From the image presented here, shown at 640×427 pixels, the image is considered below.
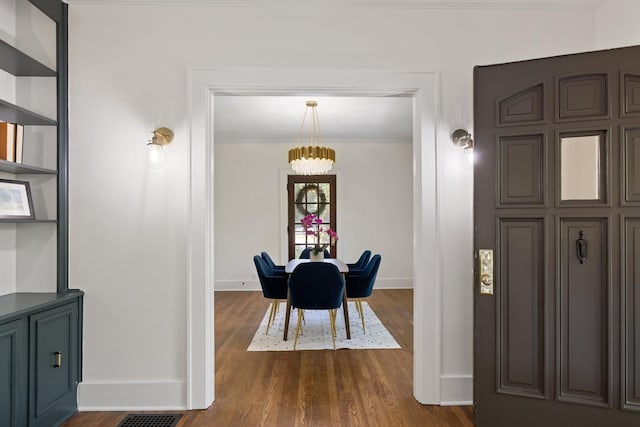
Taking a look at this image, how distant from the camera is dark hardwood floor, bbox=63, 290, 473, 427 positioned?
2.40 m

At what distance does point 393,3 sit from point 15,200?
270 centimetres

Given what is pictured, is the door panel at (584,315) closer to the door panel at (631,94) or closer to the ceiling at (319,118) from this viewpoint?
the door panel at (631,94)

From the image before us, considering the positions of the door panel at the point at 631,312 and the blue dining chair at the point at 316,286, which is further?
the blue dining chair at the point at 316,286

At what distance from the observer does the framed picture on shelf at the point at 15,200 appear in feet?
7.25

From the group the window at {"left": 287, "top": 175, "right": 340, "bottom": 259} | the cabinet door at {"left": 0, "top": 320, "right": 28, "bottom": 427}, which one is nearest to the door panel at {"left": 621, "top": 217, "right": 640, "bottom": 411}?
the cabinet door at {"left": 0, "top": 320, "right": 28, "bottom": 427}

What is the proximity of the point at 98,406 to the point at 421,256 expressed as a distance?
2.37 meters

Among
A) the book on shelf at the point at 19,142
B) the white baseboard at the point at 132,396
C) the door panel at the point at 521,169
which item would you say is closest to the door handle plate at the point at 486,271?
the door panel at the point at 521,169

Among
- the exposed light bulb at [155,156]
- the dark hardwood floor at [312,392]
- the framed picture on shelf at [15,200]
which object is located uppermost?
the exposed light bulb at [155,156]

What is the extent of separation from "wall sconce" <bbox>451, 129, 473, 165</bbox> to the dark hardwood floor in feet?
5.57

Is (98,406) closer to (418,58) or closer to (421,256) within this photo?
(421,256)

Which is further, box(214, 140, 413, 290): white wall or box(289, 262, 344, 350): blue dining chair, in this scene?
box(214, 140, 413, 290): white wall

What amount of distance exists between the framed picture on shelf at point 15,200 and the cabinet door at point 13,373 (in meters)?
0.65

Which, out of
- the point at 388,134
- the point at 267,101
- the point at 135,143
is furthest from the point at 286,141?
the point at 135,143

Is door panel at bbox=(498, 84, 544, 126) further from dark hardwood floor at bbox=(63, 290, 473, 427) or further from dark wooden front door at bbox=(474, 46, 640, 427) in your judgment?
dark hardwood floor at bbox=(63, 290, 473, 427)
